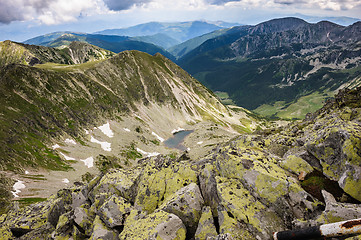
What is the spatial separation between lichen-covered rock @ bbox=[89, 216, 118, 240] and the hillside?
72284 millimetres

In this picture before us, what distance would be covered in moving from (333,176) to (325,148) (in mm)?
3278

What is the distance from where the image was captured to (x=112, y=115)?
16150 cm

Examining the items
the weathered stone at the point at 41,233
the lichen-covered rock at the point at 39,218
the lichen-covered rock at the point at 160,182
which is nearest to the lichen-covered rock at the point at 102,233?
the lichen-covered rock at the point at 160,182

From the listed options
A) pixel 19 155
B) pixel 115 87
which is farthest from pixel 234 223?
pixel 115 87

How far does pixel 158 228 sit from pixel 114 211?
836 centimetres

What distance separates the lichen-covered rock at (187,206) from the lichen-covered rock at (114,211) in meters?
6.30

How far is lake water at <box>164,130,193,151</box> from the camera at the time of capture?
15402cm

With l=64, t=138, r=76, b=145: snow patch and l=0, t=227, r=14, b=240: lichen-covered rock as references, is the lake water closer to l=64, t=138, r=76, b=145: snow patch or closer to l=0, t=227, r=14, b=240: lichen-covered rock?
l=64, t=138, r=76, b=145: snow patch

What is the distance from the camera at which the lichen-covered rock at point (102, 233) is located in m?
23.0

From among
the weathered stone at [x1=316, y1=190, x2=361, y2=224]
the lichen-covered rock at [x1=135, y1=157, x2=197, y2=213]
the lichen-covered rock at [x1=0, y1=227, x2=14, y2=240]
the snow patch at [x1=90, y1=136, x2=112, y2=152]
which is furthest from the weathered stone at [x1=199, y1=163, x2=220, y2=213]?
the snow patch at [x1=90, y1=136, x2=112, y2=152]

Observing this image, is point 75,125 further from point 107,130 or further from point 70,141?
point 107,130

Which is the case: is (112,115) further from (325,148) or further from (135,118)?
(325,148)

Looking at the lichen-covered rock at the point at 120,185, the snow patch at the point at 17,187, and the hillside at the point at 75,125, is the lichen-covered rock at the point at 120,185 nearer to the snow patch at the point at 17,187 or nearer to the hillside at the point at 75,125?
the hillside at the point at 75,125

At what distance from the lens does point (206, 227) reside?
19.8m
